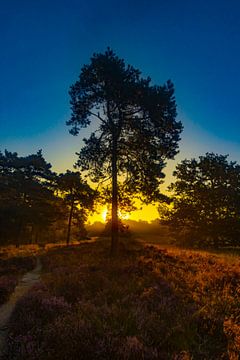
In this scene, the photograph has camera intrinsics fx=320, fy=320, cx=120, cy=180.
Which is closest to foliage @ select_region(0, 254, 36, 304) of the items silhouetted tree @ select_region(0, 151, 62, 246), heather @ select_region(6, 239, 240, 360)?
heather @ select_region(6, 239, 240, 360)

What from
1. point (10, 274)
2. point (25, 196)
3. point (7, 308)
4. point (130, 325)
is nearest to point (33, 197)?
point (25, 196)

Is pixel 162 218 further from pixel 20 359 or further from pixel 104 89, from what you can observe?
pixel 20 359

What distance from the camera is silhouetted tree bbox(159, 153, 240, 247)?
42.1 metres

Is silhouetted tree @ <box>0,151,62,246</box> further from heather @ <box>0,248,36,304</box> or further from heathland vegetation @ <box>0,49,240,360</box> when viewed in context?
heather @ <box>0,248,36,304</box>

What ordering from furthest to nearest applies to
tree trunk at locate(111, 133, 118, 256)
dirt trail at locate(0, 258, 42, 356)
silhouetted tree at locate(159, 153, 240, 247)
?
silhouetted tree at locate(159, 153, 240, 247)
tree trunk at locate(111, 133, 118, 256)
dirt trail at locate(0, 258, 42, 356)

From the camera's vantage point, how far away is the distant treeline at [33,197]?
48.9 metres

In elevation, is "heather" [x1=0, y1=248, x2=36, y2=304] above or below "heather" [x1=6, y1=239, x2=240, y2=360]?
below

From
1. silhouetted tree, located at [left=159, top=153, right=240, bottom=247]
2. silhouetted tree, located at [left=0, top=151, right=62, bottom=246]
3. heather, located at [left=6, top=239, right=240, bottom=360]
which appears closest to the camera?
heather, located at [left=6, top=239, right=240, bottom=360]

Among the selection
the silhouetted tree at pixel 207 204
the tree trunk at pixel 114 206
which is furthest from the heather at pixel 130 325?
the silhouetted tree at pixel 207 204

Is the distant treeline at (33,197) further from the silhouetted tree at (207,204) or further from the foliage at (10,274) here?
the foliage at (10,274)

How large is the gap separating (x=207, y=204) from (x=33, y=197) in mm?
28090

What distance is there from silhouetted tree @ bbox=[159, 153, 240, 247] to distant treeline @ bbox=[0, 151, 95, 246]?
1444 cm

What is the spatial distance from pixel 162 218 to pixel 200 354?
41.9 m

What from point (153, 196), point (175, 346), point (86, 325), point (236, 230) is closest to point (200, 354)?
point (175, 346)
